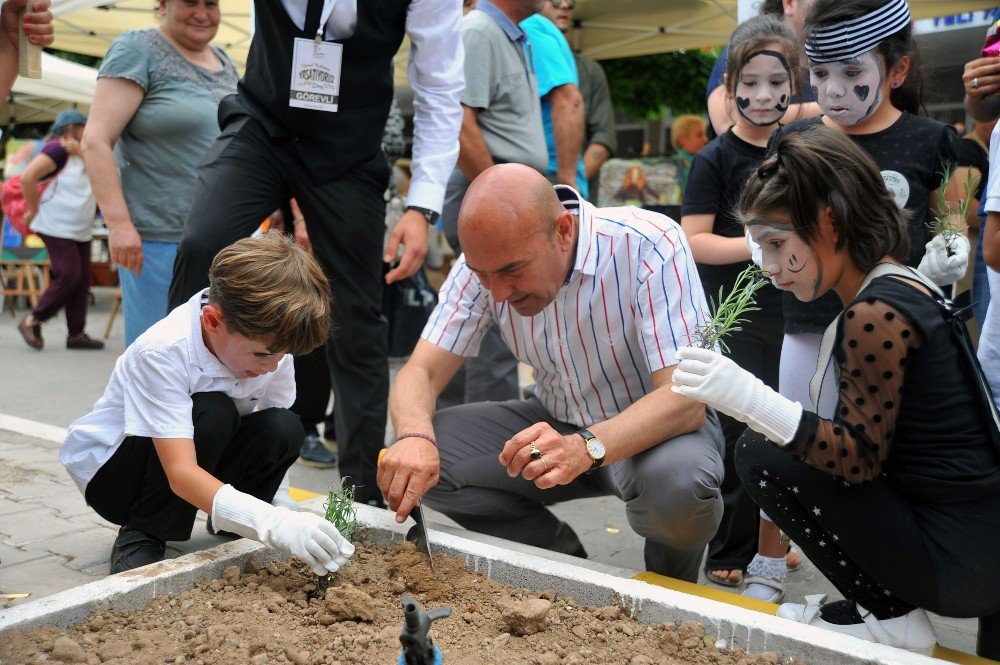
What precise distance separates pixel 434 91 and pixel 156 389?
150 centimetres

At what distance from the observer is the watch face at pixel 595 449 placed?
2.37 m

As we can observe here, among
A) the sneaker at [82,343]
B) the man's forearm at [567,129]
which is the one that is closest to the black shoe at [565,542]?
the man's forearm at [567,129]

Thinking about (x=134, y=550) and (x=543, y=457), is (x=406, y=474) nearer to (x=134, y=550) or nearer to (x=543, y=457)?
(x=543, y=457)

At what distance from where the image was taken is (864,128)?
293 centimetres

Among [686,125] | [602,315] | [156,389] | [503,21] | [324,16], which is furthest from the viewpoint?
[686,125]

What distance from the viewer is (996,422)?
81.5 inches

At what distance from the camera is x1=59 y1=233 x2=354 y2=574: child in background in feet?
7.90

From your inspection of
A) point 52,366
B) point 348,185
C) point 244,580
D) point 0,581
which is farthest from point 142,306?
point 52,366

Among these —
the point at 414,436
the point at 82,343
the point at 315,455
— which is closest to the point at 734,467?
the point at 414,436

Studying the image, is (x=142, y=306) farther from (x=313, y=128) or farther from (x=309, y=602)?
(x=309, y=602)

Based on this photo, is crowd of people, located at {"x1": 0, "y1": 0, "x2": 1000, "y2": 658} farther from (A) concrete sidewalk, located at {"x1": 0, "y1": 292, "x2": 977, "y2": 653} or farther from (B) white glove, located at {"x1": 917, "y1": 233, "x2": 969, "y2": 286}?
(A) concrete sidewalk, located at {"x1": 0, "y1": 292, "x2": 977, "y2": 653}

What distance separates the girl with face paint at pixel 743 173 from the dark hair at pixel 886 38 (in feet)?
0.78

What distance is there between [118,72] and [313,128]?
115cm

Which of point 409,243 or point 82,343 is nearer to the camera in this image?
point 409,243
